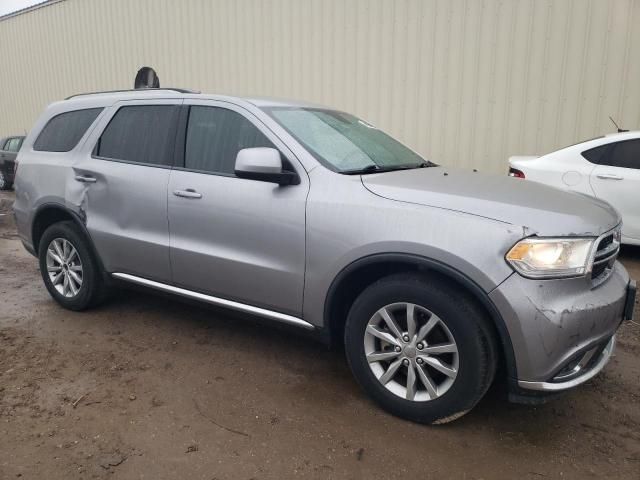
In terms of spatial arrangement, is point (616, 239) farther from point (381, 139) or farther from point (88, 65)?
point (88, 65)

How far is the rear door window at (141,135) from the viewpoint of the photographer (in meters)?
3.61

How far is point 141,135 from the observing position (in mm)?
3754

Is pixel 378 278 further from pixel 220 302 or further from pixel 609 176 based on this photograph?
pixel 609 176

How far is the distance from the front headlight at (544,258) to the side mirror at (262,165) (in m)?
1.30

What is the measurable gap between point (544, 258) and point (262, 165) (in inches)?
59.5

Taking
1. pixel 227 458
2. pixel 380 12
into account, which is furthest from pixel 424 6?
pixel 227 458

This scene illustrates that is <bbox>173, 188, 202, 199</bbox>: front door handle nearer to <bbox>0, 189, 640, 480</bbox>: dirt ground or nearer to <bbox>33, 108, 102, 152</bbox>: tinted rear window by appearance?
<bbox>0, 189, 640, 480</bbox>: dirt ground

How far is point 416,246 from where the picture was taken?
97.7 inches

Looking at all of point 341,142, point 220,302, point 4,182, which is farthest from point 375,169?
point 4,182

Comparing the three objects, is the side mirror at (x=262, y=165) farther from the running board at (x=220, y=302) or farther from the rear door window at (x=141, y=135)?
the rear door window at (x=141, y=135)

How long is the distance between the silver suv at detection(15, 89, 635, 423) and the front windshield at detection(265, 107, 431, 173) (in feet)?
0.05

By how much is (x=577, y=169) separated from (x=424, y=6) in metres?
3.58

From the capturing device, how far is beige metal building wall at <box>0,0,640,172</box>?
6734 millimetres

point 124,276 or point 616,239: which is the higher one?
point 616,239
